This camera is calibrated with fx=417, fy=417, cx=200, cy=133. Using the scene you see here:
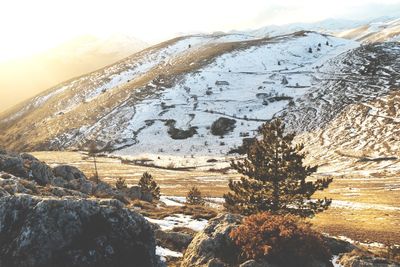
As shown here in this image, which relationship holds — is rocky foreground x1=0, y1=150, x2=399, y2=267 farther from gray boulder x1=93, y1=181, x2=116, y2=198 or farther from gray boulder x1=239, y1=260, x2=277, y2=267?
gray boulder x1=93, y1=181, x2=116, y2=198

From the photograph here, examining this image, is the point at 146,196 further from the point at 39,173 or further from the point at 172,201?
the point at 39,173

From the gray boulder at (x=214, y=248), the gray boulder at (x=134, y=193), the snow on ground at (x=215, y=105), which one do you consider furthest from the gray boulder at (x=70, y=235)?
the snow on ground at (x=215, y=105)

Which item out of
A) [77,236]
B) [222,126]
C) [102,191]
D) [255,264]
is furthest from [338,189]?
[222,126]

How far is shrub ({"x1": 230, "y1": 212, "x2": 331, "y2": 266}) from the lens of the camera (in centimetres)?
1220

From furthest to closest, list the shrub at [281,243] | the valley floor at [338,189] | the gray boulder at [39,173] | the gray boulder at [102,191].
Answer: the gray boulder at [102,191]
the valley floor at [338,189]
the gray boulder at [39,173]
the shrub at [281,243]

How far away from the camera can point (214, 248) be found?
13570mm

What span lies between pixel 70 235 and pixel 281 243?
6032 millimetres

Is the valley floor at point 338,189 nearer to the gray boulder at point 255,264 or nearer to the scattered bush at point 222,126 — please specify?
the gray boulder at point 255,264

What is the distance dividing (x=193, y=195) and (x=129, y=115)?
121 metres

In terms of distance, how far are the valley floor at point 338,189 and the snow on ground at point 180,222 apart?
10.6m

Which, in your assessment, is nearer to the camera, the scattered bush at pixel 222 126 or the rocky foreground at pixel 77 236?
the rocky foreground at pixel 77 236

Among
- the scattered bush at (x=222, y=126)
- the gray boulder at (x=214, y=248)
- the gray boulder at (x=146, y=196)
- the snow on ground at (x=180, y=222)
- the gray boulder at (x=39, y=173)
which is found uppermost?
the gray boulder at (x=214, y=248)

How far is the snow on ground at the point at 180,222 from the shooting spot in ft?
77.4

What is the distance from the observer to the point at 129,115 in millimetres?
166875
